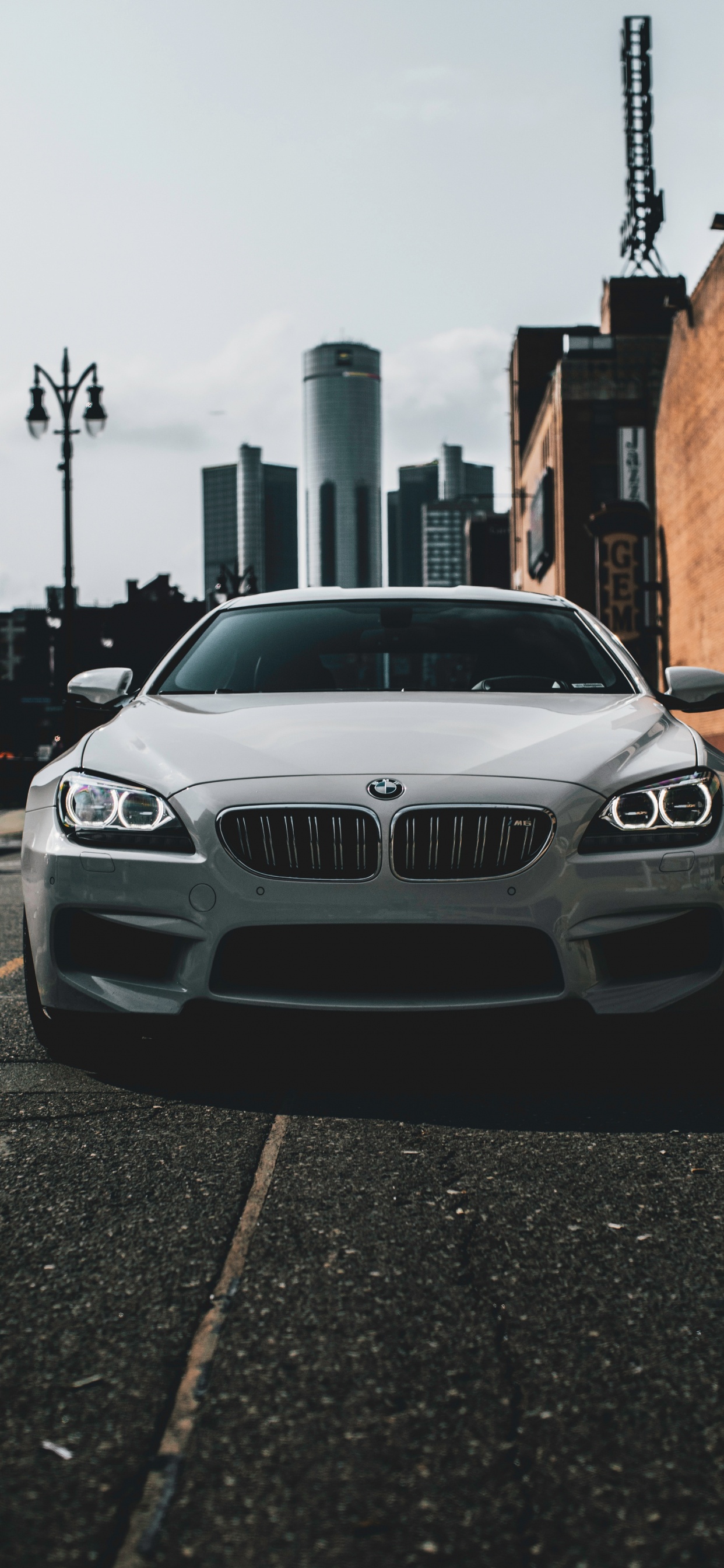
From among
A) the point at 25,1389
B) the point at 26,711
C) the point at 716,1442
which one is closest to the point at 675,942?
the point at 716,1442

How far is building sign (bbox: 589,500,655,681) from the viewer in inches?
1480

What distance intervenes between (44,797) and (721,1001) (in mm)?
1911

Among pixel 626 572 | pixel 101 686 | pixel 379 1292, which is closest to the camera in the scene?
pixel 379 1292

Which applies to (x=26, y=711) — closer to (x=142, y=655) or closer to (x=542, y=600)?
(x=142, y=655)

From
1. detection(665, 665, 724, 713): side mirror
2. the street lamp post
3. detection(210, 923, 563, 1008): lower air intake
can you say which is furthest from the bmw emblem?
the street lamp post

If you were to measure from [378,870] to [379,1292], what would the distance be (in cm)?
122

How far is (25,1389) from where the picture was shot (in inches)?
81.4

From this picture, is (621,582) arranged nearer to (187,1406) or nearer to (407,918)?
(407,918)

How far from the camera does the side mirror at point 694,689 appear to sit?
15.2 ft

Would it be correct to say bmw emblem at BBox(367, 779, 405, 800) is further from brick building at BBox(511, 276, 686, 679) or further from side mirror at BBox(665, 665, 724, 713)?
brick building at BBox(511, 276, 686, 679)

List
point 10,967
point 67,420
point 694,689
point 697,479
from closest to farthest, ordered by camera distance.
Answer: point 694,689
point 10,967
point 67,420
point 697,479

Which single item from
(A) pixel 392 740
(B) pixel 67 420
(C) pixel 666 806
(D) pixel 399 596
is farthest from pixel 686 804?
(B) pixel 67 420

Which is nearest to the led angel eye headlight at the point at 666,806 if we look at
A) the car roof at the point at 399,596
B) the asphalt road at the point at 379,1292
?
the asphalt road at the point at 379,1292

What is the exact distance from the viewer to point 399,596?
5.38 metres
